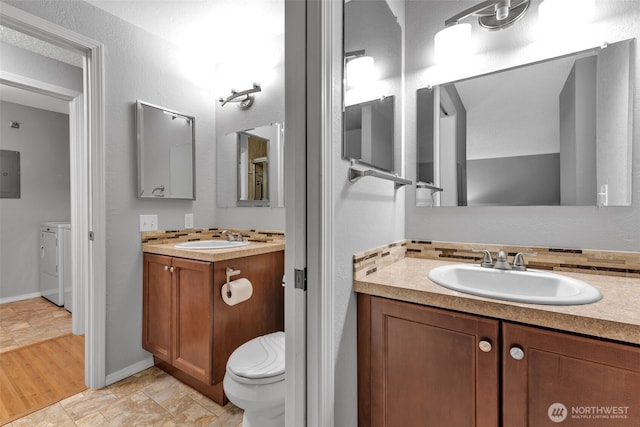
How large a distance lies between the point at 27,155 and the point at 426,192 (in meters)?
4.52

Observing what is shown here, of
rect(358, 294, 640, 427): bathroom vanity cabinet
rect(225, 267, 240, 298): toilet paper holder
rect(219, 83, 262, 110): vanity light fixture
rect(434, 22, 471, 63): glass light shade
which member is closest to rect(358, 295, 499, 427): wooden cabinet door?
rect(358, 294, 640, 427): bathroom vanity cabinet

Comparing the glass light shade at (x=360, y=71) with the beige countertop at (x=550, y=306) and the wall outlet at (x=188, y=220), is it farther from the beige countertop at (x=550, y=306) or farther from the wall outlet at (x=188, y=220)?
the wall outlet at (x=188, y=220)

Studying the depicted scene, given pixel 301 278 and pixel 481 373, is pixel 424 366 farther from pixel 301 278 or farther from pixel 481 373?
pixel 301 278

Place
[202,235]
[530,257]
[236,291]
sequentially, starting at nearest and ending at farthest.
→ 1. [530,257]
2. [236,291]
3. [202,235]

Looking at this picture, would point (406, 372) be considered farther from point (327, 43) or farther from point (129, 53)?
point (129, 53)

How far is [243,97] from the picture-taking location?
2281 mm


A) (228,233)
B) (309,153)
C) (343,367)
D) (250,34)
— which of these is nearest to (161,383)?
(228,233)

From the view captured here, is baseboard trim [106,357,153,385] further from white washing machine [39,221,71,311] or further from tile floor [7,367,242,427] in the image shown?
white washing machine [39,221,71,311]

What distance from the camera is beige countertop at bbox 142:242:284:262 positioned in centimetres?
159

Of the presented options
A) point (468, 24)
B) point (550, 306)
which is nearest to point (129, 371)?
point (550, 306)

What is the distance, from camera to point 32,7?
153 cm

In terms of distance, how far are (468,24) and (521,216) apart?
98 centimetres

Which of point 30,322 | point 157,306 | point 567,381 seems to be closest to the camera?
point 567,381

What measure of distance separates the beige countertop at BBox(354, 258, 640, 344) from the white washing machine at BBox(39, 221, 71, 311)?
342cm
